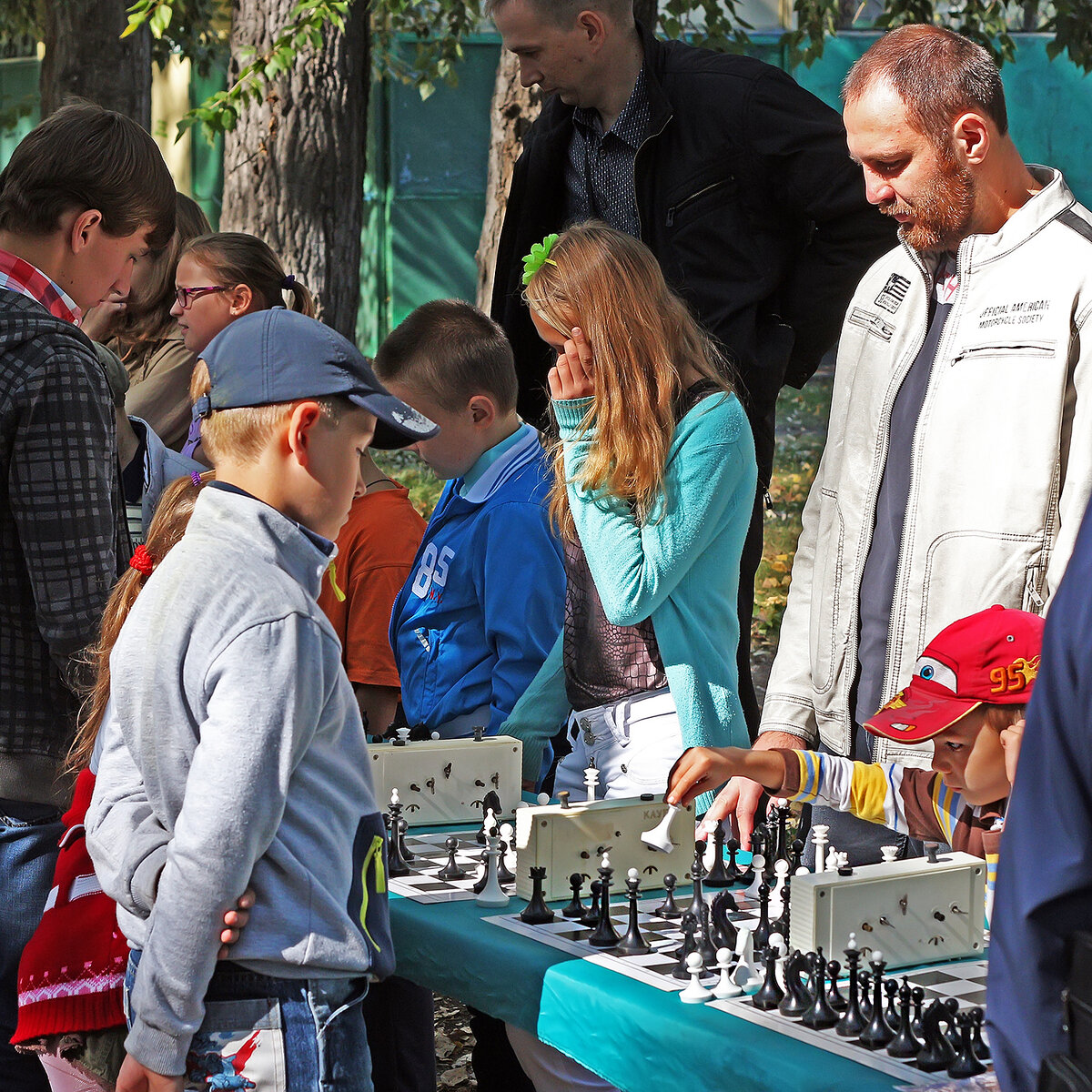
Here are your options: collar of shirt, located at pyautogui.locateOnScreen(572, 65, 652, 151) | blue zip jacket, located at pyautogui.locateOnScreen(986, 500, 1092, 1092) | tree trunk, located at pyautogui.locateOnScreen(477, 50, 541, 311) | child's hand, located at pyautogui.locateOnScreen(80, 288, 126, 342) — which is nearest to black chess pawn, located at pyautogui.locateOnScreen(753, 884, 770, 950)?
blue zip jacket, located at pyautogui.locateOnScreen(986, 500, 1092, 1092)

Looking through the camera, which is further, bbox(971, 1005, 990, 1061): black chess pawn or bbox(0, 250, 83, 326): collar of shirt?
bbox(0, 250, 83, 326): collar of shirt

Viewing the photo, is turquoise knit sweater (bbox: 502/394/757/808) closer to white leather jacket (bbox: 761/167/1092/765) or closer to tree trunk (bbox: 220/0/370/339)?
white leather jacket (bbox: 761/167/1092/765)

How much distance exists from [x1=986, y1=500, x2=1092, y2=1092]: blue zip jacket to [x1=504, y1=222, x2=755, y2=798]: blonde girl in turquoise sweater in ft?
4.92

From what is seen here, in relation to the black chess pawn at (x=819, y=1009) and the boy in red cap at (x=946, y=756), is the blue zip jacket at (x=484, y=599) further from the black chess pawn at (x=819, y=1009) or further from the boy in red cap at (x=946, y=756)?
the black chess pawn at (x=819, y=1009)

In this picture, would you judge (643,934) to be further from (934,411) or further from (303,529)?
(934,411)

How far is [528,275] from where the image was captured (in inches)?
122

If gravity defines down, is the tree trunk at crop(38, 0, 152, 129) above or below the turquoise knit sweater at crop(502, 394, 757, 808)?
above

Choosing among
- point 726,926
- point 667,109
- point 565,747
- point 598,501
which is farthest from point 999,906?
point 667,109

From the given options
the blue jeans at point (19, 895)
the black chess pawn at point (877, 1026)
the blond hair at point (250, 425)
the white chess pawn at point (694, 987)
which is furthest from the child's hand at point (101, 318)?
the black chess pawn at point (877, 1026)

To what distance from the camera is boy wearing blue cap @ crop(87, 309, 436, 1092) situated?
183 cm

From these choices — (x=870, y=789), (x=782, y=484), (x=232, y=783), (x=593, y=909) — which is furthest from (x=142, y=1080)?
(x=782, y=484)

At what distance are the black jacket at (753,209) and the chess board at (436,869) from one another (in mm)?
1608

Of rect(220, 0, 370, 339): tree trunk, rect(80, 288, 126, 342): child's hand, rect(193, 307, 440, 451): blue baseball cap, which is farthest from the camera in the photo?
rect(220, 0, 370, 339): tree trunk

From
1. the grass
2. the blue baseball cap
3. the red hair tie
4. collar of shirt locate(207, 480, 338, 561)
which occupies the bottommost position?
the grass
